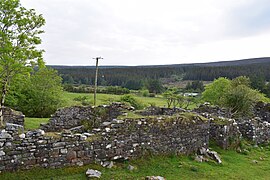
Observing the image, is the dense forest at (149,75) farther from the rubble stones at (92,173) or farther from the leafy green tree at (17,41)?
the rubble stones at (92,173)

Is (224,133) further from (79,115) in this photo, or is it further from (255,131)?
(79,115)

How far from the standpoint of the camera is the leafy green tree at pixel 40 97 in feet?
126

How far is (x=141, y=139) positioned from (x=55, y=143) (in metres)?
4.05

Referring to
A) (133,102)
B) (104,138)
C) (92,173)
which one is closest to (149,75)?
(133,102)

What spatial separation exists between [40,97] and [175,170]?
31989 millimetres

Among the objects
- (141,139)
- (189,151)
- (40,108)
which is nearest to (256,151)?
(189,151)

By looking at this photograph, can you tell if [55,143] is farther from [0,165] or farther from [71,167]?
[0,165]

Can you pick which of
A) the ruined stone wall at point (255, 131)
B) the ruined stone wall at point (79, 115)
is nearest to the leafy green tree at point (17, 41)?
the ruined stone wall at point (79, 115)

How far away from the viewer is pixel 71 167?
34.3ft

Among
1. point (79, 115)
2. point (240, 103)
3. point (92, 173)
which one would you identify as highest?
point (79, 115)

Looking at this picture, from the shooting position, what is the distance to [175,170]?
11.9 m

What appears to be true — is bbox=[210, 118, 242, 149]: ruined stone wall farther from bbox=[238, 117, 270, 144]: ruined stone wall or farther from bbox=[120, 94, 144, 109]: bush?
bbox=[120, 94, 144, 109]: bush

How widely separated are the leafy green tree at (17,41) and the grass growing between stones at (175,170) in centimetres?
982

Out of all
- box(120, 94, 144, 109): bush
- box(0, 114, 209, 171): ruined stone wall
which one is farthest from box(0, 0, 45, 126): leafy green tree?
box(120, 94, 144, 109): bush
